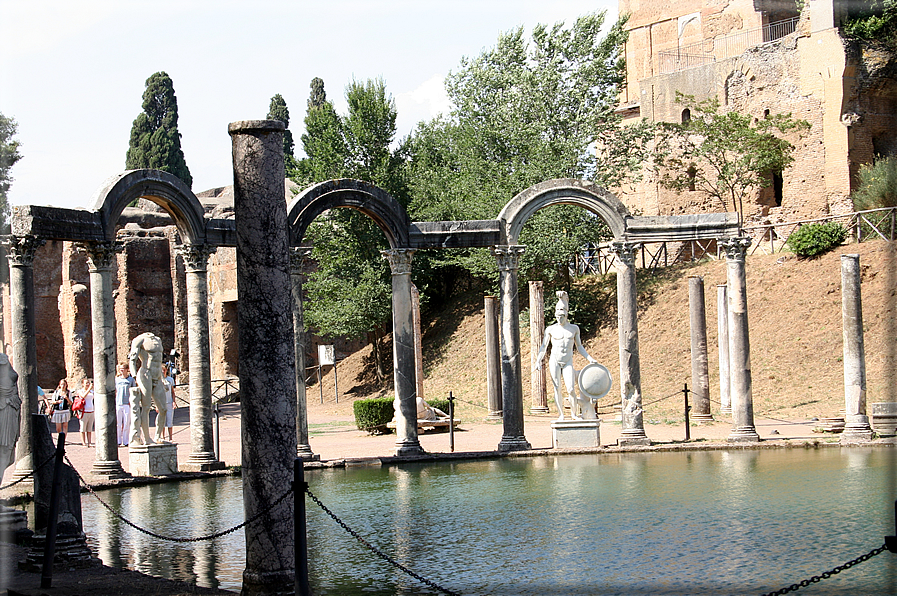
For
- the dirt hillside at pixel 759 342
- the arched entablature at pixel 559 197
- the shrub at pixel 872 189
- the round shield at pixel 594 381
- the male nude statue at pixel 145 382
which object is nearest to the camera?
the male nude statue at pixel 145 382

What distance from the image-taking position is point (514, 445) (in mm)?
16719

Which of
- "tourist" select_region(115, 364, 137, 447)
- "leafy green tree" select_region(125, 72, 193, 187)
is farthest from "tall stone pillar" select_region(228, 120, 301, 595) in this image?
"leafy green tree" select_region(125, 72, 193, 187)

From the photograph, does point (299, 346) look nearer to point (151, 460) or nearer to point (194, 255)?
point (194, 255)

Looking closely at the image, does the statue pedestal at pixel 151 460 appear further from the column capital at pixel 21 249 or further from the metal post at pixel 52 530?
the metal post at pixel 52 530

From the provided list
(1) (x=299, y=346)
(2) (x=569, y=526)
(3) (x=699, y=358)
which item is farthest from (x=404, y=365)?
(3) (x=699, y=358)

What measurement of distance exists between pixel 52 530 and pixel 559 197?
11.7 m

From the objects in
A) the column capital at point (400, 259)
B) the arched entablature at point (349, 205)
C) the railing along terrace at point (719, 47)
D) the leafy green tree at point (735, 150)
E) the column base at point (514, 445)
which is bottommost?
the column base at point (514, 445)

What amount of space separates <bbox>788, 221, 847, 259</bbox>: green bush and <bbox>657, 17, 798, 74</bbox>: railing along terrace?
13.5m

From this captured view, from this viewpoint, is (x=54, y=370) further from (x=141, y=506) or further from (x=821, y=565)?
(x=821, y=565)

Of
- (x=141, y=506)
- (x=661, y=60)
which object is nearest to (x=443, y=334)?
(x=661, y=60)

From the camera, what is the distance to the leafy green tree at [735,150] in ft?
114

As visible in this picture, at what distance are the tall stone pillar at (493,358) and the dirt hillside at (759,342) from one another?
0.47 m

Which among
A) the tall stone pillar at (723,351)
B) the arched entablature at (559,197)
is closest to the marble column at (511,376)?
the arched entablature at (559,197)

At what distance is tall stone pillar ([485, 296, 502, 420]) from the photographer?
24875 mm
